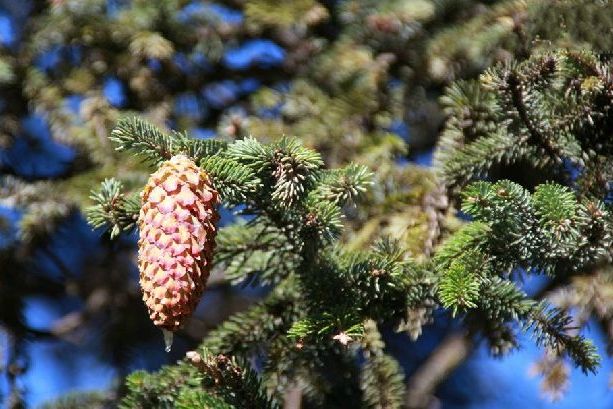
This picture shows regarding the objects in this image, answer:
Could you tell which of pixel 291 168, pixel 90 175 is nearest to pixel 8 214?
pixel 90 175

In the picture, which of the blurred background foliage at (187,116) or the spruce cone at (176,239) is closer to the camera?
the spruce cone at (176,239)

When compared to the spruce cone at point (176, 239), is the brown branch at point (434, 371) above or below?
below

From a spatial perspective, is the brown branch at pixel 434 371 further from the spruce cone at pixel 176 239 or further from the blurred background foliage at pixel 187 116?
the spruce cone at pixel 176 239

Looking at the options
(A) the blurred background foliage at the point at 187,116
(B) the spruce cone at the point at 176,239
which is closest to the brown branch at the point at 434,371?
(A) the blurred background foliage at the point at 187,116

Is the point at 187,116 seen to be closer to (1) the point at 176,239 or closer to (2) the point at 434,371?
(2) the point at 434,371

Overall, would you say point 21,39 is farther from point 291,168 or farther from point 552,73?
point 552,73
